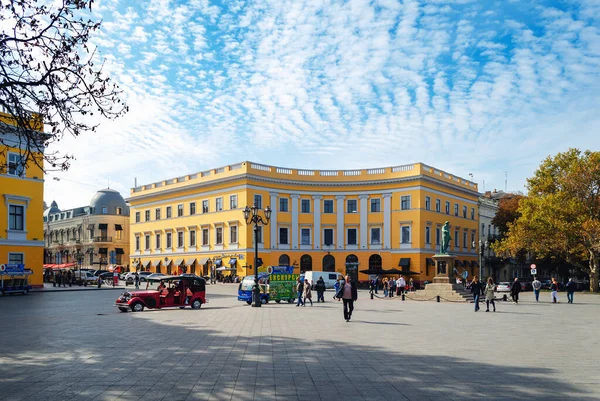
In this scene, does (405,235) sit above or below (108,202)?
below

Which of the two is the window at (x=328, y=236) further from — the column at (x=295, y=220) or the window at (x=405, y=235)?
the window at (x=405, y=235)

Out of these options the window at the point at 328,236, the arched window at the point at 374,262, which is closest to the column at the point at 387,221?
the arched window at the point at 374,262

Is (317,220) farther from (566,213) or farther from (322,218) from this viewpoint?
(566,213)

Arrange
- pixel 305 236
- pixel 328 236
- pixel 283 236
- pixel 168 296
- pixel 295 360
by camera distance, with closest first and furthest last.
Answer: pixel 295 360, pixel 168 296, pixel 283 236, pixel 305 236, pixel 328 236

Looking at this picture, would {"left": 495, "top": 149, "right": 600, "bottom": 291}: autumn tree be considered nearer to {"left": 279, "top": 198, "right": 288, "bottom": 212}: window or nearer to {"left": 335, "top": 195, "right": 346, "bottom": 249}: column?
{"left": 335, "top": 195, "right": 346, "bottom": 249}: column

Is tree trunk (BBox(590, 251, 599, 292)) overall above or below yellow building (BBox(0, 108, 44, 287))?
below

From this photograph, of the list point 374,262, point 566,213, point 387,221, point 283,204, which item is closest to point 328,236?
point 374,262

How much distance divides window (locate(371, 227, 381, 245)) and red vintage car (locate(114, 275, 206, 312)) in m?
37.9

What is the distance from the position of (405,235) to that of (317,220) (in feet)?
33.3

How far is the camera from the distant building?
88.4m

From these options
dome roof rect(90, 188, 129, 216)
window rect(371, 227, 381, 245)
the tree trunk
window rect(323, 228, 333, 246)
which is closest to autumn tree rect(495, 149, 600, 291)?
the tree trunk

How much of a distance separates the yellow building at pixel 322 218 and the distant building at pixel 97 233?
87.4 ft

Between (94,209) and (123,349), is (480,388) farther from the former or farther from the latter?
(94,209)

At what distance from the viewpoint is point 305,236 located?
62.8 metres
